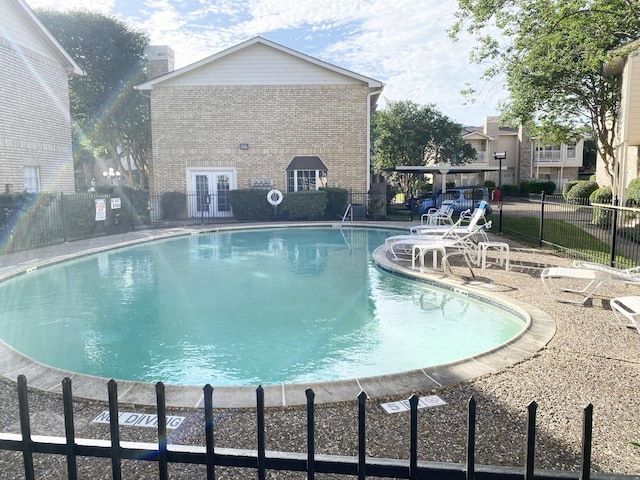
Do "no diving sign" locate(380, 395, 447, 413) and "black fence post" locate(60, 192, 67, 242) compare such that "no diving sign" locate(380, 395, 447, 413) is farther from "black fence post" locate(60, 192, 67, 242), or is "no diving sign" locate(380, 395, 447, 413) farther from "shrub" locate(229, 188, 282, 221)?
"shrub" locate(229, 188, 282, 221)

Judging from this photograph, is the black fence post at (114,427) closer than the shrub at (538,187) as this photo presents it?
Yes

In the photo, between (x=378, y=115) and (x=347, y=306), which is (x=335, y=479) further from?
(x=378, y=115)

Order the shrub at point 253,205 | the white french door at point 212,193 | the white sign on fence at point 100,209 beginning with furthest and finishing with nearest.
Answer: the white french door at point 212,193 → the shrub at point 253,205 → the white sign on fence at point 100,209

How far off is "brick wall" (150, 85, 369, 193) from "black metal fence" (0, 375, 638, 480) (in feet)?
64.6

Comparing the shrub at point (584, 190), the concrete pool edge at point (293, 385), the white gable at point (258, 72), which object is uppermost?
the white gable at point (258, 72)

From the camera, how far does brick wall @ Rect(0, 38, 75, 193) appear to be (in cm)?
1521

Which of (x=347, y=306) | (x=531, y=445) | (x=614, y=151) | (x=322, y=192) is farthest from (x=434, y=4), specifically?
(x=614, y=151)

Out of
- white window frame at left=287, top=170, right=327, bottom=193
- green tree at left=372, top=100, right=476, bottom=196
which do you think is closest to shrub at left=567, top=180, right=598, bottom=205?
green tree at left=372, top=100, right=476, bottom=196

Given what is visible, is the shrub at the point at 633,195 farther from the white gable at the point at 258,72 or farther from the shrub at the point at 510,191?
the shrub at the point at 510,191

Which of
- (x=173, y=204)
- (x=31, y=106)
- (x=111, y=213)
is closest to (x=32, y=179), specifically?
(x=31, y=106)

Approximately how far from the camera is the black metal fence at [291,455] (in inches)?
64.4

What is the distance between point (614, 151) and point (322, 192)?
12.7m

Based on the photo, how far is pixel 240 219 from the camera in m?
20.4

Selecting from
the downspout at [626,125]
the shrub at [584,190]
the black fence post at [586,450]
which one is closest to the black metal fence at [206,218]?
the downspout at [626,125]
